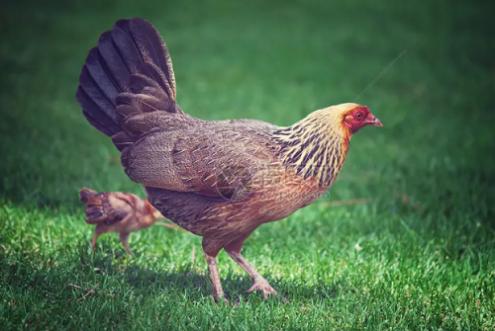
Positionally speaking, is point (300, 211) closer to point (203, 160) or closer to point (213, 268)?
point (213, 268)

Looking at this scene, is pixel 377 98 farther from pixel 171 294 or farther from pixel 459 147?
pixel 171 294

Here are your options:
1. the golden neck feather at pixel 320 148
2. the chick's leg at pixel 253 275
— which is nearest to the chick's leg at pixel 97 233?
the chick's leg at pixel 253 275

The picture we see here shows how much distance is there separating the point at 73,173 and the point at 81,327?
317 cm

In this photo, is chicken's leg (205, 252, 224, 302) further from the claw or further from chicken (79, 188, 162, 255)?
chicken (79, 188, 162, 255)

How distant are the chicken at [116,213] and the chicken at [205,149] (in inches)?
18.7

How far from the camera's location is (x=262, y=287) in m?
4.53

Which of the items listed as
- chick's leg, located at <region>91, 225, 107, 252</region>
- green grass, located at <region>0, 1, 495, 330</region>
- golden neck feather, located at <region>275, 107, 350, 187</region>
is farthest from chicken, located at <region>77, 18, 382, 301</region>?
chick's leg, located at <region>91, 225, 107, 252</region>

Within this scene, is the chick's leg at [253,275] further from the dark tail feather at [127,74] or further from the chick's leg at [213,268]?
the dark tail feather at [127,74]

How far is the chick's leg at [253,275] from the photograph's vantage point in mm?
4512

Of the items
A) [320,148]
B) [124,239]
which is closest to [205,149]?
[320,148]

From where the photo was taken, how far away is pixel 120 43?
474cm

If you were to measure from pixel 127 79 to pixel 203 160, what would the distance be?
0.85m

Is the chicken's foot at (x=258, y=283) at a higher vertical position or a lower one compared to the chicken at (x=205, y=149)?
lower

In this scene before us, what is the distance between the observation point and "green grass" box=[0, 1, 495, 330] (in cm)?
427
